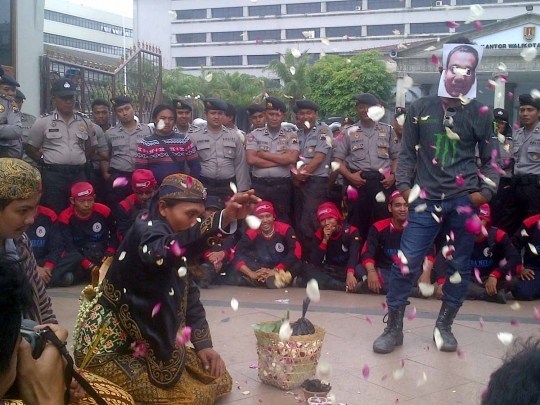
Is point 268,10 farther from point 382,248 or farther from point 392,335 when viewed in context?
point 392,335

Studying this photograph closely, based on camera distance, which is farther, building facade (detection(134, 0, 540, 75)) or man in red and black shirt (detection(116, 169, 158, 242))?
building facade (detection(134, 0, 540, 75))

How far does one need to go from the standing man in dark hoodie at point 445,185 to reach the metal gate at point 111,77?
6.35 metres

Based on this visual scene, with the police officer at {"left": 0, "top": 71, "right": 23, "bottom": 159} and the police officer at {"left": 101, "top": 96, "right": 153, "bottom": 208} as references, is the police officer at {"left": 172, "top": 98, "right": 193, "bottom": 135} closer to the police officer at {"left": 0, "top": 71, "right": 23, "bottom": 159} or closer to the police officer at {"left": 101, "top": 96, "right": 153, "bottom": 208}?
the police officer at {"left": 101, "top": 96, "right": 153, "bottom": 208}

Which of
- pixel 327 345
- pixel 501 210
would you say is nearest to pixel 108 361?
pixel 327 345

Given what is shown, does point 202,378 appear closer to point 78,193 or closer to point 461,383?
point 461,383

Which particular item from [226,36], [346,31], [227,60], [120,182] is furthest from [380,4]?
[120,182]

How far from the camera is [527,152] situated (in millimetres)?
7422

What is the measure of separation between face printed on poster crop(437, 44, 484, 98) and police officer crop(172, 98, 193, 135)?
3994 mm

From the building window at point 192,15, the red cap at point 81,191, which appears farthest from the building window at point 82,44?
the red cap at point 81,191

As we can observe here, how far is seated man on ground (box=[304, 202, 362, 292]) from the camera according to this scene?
7164mm

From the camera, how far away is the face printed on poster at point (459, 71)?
480cm

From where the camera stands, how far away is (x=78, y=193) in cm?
727

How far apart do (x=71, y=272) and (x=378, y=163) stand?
3.31 meters

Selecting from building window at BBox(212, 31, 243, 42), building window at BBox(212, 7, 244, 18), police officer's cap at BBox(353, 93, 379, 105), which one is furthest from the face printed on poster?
building window at BBox(212, 31, 243, 42)
